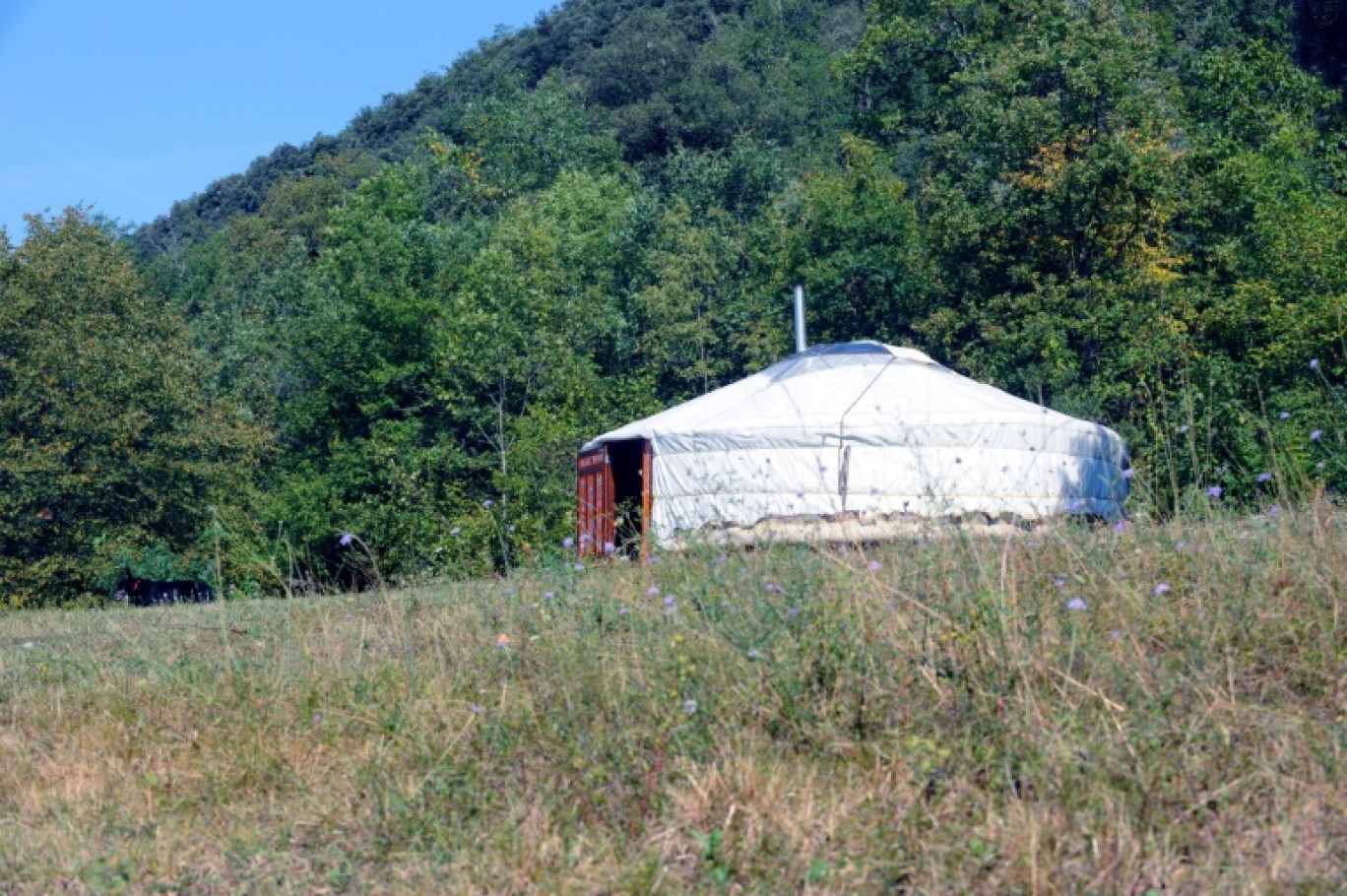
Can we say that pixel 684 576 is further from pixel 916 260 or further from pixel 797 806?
pixel 916 260

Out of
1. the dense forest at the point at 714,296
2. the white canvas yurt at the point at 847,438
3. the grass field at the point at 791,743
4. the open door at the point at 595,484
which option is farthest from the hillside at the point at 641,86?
the grass field at the point at 791,743

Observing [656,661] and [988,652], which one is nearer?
[988,652]

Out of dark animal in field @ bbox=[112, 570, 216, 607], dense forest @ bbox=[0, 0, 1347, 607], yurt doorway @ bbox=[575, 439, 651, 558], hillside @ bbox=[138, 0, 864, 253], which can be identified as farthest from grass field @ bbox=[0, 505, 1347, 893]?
hillside @ bbox=[138, 0, 864, 253]

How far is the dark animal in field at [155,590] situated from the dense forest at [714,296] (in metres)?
0.41

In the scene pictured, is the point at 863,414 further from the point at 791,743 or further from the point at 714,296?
the point at 714,296

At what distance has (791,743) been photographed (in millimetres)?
2963

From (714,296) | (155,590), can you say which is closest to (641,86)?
(714,296)

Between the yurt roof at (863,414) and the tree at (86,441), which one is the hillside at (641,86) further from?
the yurt roof at (863,414)

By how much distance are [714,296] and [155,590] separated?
12.3 meters

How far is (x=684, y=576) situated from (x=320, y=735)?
1.24 meters

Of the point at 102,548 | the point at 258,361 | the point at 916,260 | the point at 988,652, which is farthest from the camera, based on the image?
the point at 258,361

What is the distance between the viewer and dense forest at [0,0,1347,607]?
58.9 ft

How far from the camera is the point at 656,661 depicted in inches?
132

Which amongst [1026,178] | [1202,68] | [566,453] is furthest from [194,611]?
[1202,68]
